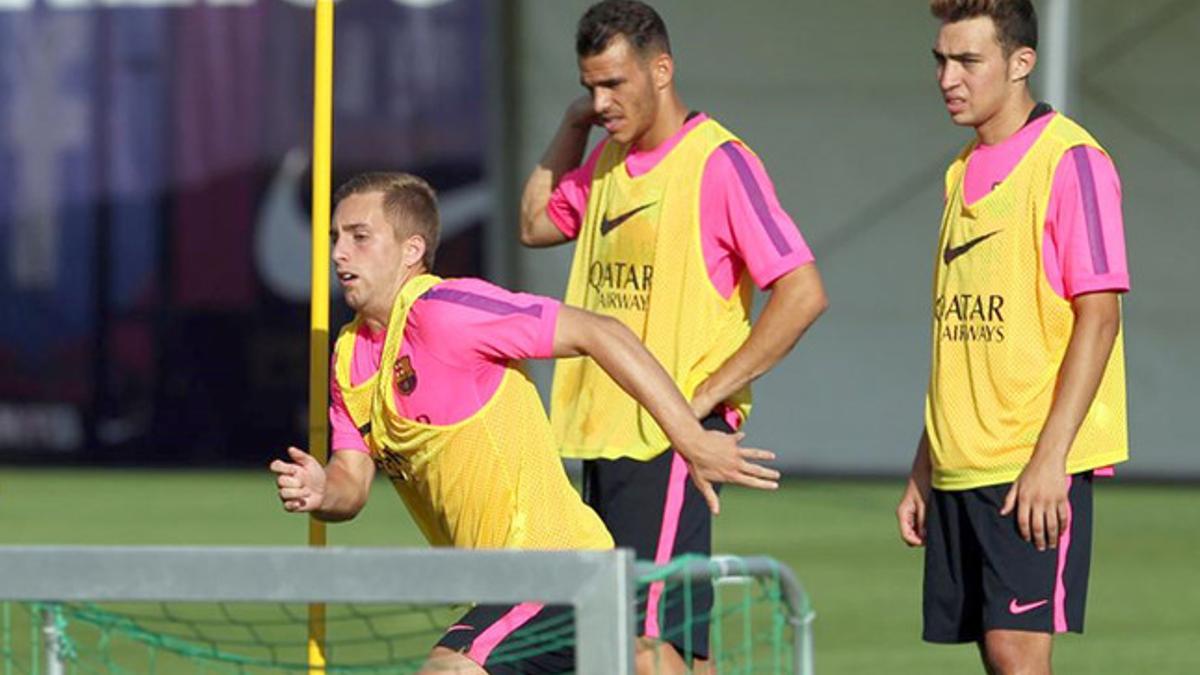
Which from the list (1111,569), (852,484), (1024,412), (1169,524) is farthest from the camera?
(852,484)

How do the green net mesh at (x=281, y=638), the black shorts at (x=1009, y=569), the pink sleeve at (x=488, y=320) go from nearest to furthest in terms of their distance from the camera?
the pink sleeve at (x=488, y=320)
the black shorts at (x=1009, y=569)
the green net mesh at (x=281, y=638)

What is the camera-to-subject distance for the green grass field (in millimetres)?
8727

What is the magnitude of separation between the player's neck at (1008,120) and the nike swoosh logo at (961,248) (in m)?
0.22

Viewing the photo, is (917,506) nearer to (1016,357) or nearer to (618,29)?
(1016,357)

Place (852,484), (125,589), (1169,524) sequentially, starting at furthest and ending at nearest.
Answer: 1. (852,484)
2. (1169,524)
3. (125,589)

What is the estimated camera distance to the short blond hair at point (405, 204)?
553cm

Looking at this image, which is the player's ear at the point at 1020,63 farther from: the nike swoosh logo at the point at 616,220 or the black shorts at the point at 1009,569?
the nike swoosh logo at the point at 616,220

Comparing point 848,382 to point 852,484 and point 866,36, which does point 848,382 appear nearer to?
point 852,484

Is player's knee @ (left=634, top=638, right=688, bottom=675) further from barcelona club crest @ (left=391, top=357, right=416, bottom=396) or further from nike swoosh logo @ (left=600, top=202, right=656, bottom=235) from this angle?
nike swoosh logo @ (left=600, top=202, right=656, bottom=235)

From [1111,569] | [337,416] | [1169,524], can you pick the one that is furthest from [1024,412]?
[1169,524]

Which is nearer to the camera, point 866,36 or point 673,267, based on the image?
point 673,267

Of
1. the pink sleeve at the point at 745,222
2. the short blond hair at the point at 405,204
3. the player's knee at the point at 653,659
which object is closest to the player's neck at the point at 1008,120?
the pink sleeve at the point at 745,222

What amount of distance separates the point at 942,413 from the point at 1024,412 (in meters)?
0.20

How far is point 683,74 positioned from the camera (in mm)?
16672
